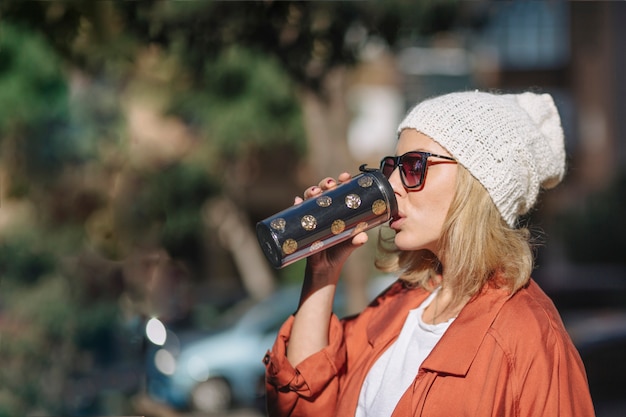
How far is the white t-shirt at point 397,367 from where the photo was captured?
80.6 inches

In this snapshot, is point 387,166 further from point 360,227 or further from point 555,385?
point 555,385

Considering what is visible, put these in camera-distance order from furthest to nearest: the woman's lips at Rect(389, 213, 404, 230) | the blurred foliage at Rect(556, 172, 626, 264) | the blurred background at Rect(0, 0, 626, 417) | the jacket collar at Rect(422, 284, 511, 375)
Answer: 1. the blurred foliage at Rect(556, 172, 626, 264)
2. the blurred background at Rect(0, 0, 626, 417)
3. the woman's lips at Rect(389, 213, 404, 230)
4. the jacket collar at Rect(422, 284, 511, 375)

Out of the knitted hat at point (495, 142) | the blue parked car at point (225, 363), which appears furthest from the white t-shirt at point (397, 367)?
the blue parked car at point (225, 363)

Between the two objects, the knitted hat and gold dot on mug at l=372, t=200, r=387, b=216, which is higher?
the knitted hat

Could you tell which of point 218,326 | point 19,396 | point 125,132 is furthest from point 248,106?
point 19,396

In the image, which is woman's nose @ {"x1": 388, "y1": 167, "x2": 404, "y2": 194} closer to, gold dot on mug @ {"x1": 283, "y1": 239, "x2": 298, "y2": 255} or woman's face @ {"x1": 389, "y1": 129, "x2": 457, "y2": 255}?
woman's face @ {"x1": 389, "y1": 129, "x2": 457, "y2": 255}

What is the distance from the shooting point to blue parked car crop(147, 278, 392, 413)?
9.61 meters

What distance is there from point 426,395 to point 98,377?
4322 mm

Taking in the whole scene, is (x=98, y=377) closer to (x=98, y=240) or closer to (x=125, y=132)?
(x=98, y=240)

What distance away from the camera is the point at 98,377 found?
579 cm

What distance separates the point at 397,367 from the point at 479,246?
1.24 ft

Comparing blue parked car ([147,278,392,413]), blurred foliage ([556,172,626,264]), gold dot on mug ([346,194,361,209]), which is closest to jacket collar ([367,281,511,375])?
gold dot on mug ([346,194,361,209])

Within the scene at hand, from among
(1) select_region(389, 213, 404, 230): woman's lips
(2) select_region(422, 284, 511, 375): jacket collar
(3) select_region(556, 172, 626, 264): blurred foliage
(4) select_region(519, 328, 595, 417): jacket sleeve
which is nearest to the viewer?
(4) select_region(519, 328, 595, 417): jacket sleeve

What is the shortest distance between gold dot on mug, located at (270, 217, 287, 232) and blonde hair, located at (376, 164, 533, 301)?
409 millimetres
